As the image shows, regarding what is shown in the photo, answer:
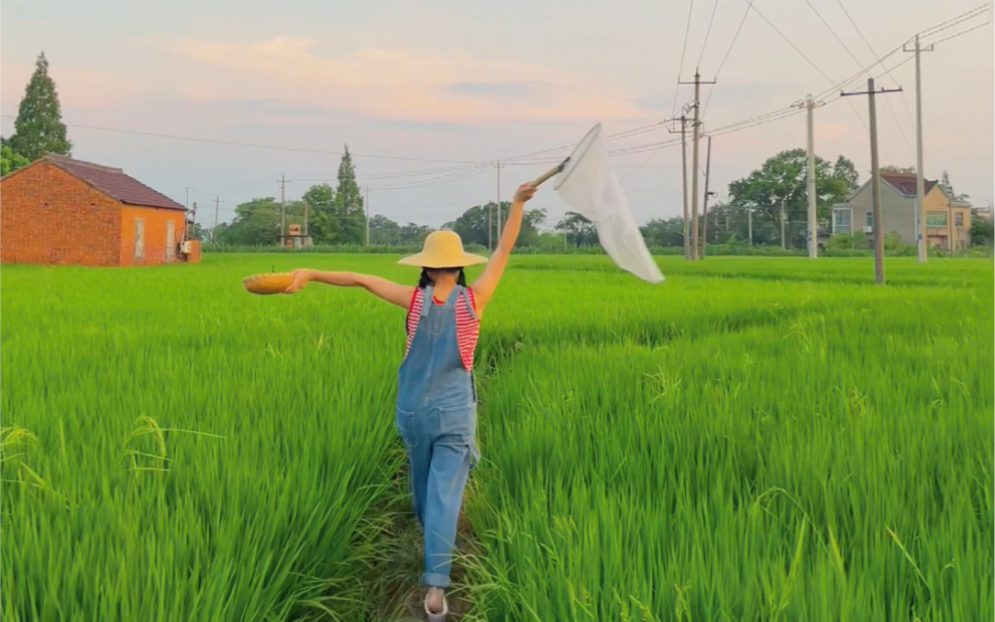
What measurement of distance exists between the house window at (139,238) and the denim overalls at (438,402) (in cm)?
2300

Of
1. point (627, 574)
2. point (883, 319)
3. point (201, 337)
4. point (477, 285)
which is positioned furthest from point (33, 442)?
point (883, 319)

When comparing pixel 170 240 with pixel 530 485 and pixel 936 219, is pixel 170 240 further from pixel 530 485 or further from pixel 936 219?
pixel 936 219

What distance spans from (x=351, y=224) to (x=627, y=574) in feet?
172

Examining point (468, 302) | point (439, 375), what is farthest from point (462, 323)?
point (439, 375)

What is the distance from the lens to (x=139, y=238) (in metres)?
22.5

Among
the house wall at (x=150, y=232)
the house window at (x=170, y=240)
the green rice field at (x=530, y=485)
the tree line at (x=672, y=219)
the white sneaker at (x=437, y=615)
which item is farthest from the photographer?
the tree line at (x=672, y=219)

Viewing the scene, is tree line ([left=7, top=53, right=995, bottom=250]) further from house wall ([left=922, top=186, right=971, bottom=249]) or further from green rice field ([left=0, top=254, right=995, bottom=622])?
green rice field ([left=0, top=254, right=995, bottom=622])

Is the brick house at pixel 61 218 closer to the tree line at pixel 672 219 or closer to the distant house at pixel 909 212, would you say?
the tree line at pixel 672 219

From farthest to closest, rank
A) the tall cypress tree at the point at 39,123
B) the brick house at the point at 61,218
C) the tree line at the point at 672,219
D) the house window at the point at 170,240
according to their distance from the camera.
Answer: the tree line at the point at 672,219 → the tall cypress tree at the point at 39,123 → the house window at the point at 170,240 → the brick house at the point at 61,218

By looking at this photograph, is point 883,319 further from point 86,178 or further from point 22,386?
point 86,178

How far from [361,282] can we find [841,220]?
57.4 m

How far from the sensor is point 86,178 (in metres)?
21.4

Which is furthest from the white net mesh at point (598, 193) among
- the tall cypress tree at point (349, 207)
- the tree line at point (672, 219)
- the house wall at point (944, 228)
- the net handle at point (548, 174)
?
the house wall at point (944, 228)

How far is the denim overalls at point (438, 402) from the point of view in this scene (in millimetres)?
2225
